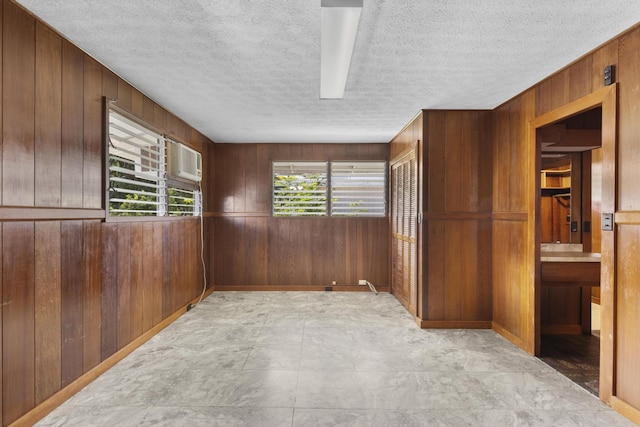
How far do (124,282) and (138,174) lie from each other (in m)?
1.00

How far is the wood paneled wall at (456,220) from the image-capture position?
390cm

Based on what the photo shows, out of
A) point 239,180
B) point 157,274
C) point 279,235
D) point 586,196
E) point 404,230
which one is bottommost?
point 157,274

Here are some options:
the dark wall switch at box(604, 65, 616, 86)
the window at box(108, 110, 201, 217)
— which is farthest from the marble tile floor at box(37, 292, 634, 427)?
the dark wall switch at box(604, 65, 616, 86)

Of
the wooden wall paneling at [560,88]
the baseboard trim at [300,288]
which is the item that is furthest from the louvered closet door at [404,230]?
the wooden wall paneling at [560,88]

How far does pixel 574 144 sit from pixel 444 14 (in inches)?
91.5

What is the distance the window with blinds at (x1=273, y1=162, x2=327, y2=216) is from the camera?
5.82 metres

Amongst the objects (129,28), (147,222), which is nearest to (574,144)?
(129,28)

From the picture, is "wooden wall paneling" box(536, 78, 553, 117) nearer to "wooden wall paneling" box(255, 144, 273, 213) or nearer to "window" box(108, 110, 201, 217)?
"window" box(108, 110, 201, 217)

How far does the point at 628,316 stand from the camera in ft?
7.23

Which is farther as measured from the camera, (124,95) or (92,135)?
(124,95)

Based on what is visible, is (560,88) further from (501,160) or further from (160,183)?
(160,183)

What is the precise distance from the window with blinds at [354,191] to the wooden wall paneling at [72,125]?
150 inches

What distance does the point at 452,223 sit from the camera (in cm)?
393

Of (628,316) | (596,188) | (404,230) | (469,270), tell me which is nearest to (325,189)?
(404,230)
